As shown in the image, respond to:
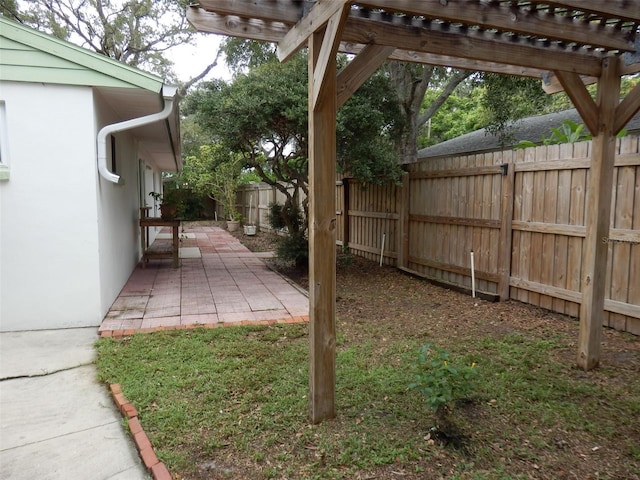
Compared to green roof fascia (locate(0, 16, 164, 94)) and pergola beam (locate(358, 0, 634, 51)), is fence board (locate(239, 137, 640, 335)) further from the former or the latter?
green roof fascia (locate(0, 16, 164, 94))

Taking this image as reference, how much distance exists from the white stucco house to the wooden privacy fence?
4.10 metres

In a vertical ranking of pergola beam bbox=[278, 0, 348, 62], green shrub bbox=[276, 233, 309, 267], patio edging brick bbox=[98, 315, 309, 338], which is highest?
pergola beam bbox=[278, 0, 348, 62]

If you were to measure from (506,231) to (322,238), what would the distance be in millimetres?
3602

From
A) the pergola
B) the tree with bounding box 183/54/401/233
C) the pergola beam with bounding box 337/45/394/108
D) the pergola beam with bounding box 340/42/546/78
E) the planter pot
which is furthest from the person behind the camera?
the planter pot

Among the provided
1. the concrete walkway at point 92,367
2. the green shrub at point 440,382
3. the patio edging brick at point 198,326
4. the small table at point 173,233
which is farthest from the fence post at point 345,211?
the green shrub at point 440,382

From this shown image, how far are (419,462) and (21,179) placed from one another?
4.40 m

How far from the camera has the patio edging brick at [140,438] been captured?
2.15 m

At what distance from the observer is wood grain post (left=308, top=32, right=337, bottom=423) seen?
8.16 feet

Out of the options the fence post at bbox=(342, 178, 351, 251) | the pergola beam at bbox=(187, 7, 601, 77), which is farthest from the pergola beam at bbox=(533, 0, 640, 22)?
the fence post at bbox=(342, 178, 351, 251)

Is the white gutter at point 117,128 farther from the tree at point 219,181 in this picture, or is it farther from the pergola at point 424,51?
the tree at point 219,181

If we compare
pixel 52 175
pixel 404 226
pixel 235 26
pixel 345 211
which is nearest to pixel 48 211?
pixel 52 175

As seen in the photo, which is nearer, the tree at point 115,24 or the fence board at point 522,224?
the fence board at point 522,224

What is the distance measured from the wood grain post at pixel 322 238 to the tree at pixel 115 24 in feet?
51.2

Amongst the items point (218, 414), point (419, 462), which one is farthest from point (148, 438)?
point (419, 462)
